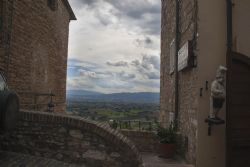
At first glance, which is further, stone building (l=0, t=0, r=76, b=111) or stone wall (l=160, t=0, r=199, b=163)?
stone building (l=0, t=0, r=76, b=111)

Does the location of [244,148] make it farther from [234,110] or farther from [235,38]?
[235,38]

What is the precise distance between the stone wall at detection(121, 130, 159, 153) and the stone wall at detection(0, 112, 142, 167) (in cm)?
292

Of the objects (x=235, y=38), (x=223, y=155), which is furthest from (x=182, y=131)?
(x=235, y=38)

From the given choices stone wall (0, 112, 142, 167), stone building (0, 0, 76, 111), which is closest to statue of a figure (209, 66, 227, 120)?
stone wall (0, 112, 142, 167)

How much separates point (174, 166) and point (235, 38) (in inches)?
126

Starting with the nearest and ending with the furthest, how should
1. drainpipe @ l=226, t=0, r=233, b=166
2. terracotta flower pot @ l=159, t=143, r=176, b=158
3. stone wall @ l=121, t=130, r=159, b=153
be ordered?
drainpipe @ l=226, t=0, r=233, b=166
terracotta flower pot @ l=159, t=143, r=176, b=158
stone wall @ l=121, t=130, r=159, b=153

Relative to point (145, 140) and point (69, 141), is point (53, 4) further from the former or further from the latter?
point (69, 141)

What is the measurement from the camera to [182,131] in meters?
8.47

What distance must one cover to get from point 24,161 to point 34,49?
5.16 metres

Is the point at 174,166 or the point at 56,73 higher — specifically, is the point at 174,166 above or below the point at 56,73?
below

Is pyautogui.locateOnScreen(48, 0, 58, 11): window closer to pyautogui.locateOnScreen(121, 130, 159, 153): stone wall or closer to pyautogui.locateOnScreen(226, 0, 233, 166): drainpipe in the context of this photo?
pyautogui.locateOnScreen(121, 130, 159, 153): stone wall

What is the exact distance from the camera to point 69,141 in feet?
20.4

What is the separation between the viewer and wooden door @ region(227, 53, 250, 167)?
632cm

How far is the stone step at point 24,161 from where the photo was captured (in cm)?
568
